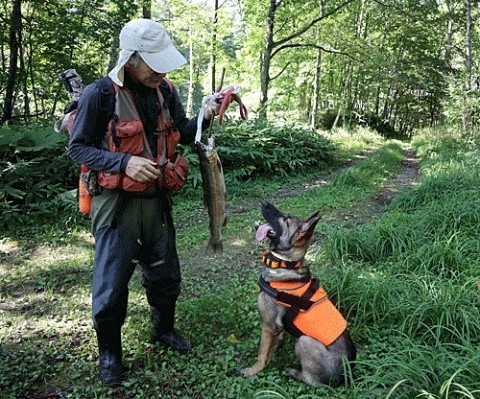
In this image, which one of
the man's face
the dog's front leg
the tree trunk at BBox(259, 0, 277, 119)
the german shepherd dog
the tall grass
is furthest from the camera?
the tree trunk at BBox(259, 0, 277, 119)

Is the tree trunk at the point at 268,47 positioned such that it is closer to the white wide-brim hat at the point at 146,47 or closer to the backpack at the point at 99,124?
the backpack at the point at 99,124

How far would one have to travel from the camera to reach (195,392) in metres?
2.90

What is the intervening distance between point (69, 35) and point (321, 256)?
6.38 m

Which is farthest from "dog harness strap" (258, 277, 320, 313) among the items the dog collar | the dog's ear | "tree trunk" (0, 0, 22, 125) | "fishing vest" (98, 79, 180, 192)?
"tree trunk" (0, 0, 22, 125)

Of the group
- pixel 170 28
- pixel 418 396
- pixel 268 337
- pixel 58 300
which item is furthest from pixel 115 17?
pixel 170 28

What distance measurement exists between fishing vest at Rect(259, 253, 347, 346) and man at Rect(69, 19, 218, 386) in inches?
33.3

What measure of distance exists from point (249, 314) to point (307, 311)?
1044 millimetres

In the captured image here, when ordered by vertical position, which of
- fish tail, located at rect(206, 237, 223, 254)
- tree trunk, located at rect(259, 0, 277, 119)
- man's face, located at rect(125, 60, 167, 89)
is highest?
tree trunk, located at rect(259, 0, 277, 119)

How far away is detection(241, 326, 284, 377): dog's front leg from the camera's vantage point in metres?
2.95

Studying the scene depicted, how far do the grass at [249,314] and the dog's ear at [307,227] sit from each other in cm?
91

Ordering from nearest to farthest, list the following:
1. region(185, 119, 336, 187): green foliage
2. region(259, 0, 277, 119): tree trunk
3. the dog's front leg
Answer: the dog's front leg → region(185, 119, 336, 187): green foliage → region(259, 0, 277, 119): tree trunk

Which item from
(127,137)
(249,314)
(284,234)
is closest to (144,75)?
(127,137)

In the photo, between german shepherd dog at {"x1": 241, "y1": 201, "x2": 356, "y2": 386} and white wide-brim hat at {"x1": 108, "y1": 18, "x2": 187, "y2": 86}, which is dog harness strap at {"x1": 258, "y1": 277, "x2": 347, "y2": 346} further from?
white wide-brim hat at {"x1": 108, "y1": 18, "x2": 187, "y2": 86}

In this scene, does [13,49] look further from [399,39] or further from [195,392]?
[399,39]
